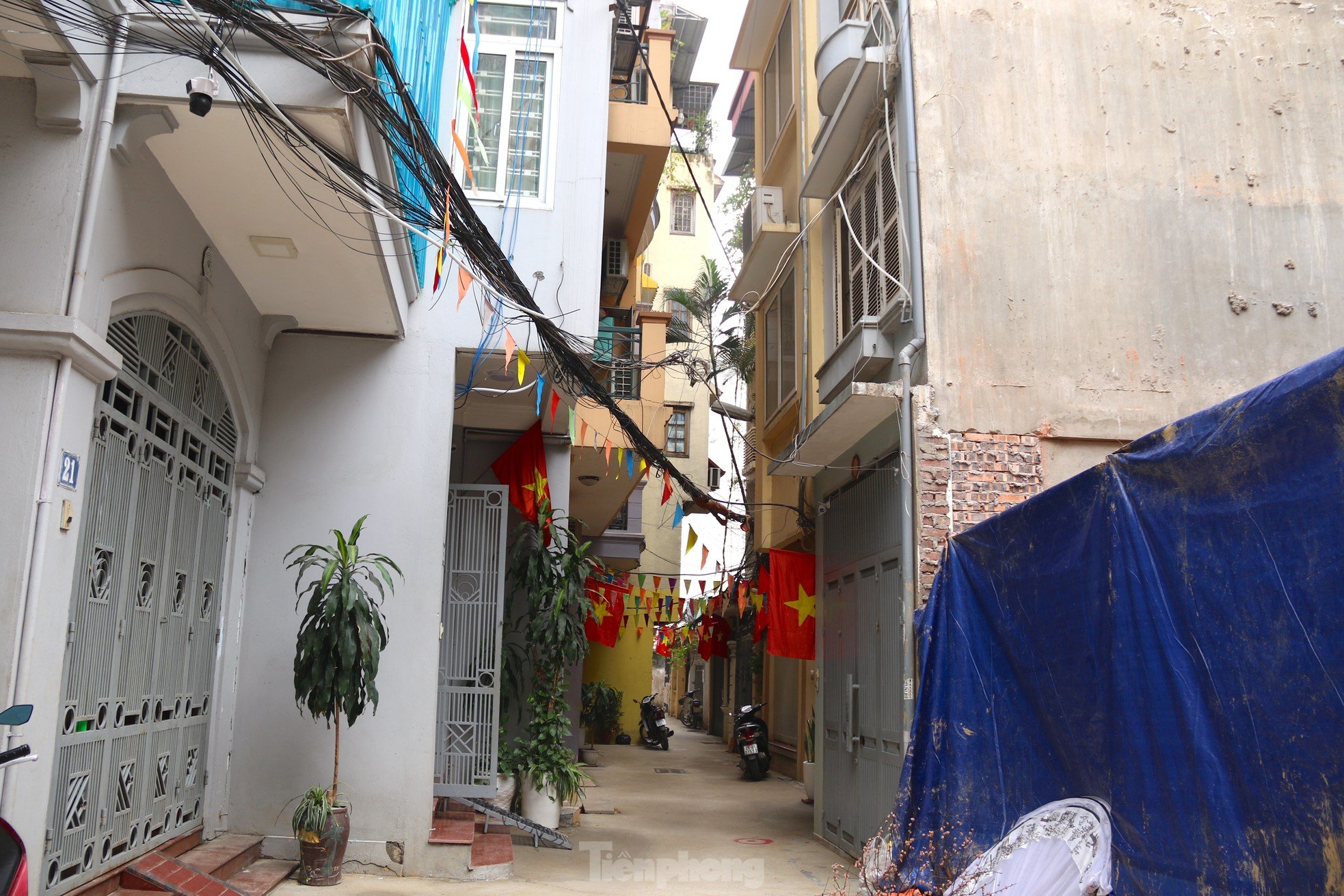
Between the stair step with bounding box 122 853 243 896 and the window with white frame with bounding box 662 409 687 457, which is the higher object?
the window with white frame with bounding box 662 409 687 457

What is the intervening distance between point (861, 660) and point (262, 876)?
457 centimetres

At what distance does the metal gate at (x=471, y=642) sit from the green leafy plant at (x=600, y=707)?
11.0 meters

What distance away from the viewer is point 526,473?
9.27 meters

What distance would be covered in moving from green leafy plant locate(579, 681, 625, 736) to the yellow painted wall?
63cm

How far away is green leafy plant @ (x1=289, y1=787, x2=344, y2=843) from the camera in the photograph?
5.82 m

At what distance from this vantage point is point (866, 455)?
7.99 m

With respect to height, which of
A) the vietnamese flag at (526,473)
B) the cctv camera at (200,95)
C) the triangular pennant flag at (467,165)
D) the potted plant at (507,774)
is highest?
the triangular pennant flag at (467,165)

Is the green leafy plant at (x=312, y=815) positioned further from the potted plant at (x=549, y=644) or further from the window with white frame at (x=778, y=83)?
the window with white frame at (x=778, y=83)

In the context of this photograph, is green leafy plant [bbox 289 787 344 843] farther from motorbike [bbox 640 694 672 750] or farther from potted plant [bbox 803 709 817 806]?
motorbike [bbox 640 694 672 750]

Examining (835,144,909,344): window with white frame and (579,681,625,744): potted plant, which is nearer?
(835,144,909,344): window with white frame

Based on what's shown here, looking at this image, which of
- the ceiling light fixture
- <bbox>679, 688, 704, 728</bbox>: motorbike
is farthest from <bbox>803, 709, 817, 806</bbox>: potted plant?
<bbox>679, 688, 704, 728</bbox>: motorbike

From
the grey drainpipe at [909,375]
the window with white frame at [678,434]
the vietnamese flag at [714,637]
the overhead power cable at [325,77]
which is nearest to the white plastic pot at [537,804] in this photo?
the grey drainpipe at [909,375]

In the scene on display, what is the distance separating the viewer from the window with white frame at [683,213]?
2836cm

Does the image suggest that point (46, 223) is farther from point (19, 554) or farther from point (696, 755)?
point (696, 755)
